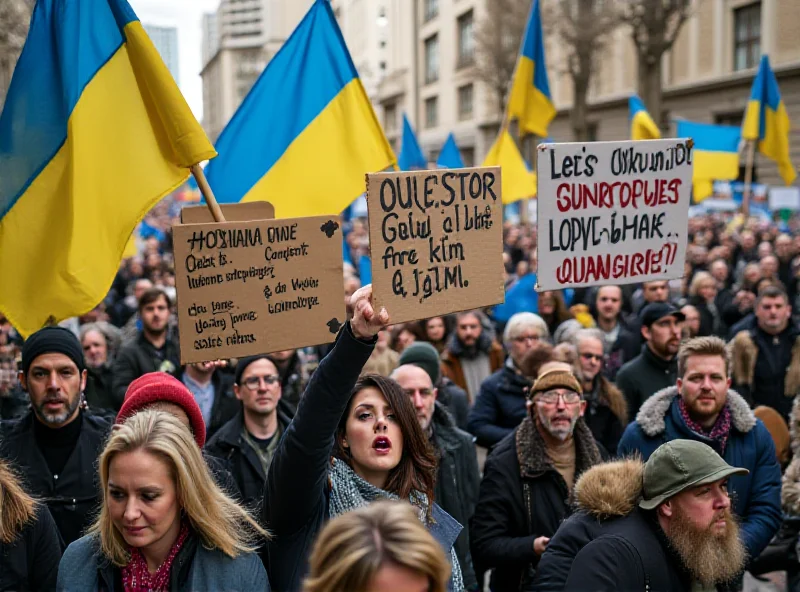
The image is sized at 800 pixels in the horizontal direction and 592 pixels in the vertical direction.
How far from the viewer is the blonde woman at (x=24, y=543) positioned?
285 cm

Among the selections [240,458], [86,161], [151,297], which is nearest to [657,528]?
[240,458]

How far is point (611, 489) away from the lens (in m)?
2.87

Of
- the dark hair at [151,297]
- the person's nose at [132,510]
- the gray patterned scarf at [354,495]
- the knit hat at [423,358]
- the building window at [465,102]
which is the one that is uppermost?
the building window at [465,102]

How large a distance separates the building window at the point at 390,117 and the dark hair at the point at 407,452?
60.3 meters

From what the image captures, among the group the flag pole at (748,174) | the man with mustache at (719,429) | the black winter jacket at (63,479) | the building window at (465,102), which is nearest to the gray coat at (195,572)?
the black winter jacket at (63,479)

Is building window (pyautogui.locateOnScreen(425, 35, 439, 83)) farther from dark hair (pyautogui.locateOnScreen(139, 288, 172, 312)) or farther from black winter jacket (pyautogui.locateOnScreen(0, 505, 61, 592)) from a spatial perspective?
black winter jacket (pyautogui.locateOnScreen(0, 505, 61, 592))

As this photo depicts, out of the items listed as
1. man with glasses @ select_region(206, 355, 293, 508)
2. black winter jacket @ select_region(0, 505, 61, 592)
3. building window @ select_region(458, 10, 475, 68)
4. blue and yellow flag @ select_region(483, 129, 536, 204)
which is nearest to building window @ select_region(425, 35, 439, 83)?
building window @ select_region(458, 10, 475, 68)

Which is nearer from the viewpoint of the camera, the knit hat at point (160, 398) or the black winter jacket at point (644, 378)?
the knit hat at point (160, 398)

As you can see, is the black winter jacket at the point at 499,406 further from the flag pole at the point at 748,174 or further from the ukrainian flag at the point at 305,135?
the flag pole at the point at 748,174

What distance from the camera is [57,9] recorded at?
3.95 metres

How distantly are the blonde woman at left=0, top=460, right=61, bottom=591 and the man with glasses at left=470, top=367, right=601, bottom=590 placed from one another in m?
1.77

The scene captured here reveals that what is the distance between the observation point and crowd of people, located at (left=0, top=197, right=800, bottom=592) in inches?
92.4

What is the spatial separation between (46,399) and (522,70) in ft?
19.2

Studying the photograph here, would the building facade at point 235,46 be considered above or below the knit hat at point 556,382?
above
